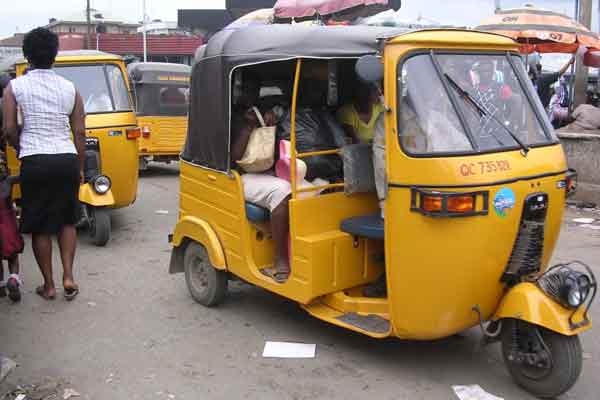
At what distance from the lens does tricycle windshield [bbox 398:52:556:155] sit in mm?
3787

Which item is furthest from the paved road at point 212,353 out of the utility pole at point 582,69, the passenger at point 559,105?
the passenger at point 559,105

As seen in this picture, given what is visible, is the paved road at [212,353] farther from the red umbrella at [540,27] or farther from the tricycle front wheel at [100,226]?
the red umbrella at [540,27]

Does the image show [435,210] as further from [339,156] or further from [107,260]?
[107,260]

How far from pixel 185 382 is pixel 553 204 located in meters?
2.50

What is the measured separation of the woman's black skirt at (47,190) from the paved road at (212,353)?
70 cm

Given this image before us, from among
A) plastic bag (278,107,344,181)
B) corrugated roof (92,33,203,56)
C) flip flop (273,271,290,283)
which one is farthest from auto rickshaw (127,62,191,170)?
corrugated roof (92,33,203,56)

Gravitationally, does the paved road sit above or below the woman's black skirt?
below

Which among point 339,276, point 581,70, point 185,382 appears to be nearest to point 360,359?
point 339,276

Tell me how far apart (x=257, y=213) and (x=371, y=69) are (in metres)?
1.53

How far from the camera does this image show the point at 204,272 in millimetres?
5574

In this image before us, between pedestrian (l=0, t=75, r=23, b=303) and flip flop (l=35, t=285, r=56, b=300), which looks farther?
flip flop (l=35, t=285, r=56, b=300)

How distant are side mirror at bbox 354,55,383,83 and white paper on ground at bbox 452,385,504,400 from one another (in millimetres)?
1886

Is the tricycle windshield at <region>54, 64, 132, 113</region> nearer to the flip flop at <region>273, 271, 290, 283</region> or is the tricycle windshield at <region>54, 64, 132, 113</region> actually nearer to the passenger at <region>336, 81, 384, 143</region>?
the passenger at <region>336, 81, 384, 143</region>

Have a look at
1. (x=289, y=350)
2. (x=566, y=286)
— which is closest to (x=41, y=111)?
(x=289, y=350)
